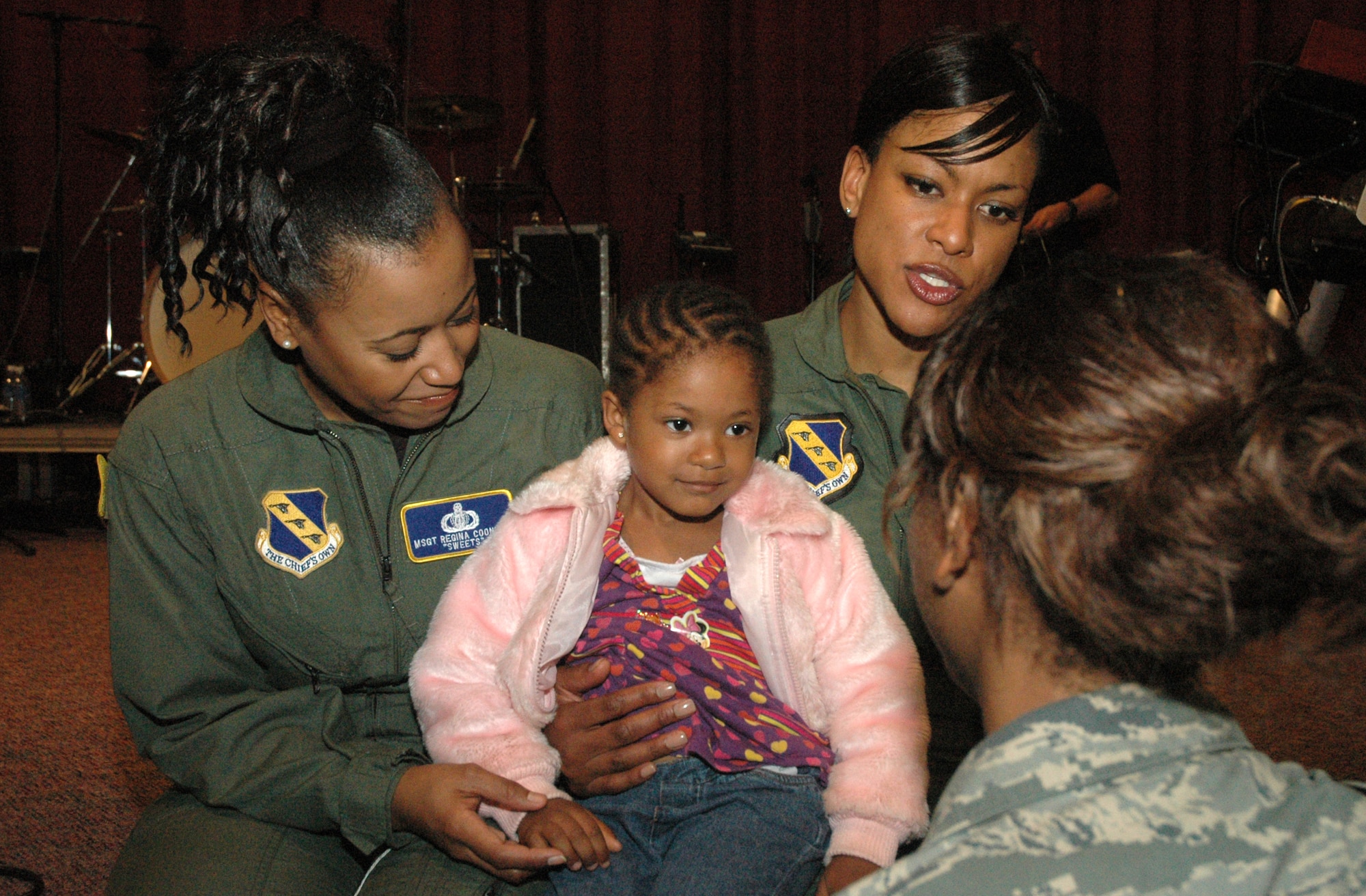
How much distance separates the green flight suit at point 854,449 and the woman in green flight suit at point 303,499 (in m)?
0.46

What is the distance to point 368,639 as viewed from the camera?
4.59 feet

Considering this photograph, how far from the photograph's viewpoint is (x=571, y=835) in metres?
1.20

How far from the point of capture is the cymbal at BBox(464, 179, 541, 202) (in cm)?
523

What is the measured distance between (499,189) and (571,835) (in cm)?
453

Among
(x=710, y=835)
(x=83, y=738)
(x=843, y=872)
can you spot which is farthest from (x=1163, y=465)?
(x=83, y=738)

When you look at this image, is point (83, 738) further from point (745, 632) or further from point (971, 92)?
point (971, 92)

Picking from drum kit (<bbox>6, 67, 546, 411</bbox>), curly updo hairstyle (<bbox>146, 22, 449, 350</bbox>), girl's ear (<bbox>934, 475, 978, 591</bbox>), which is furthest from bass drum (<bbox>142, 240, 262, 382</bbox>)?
girl's ear (<bbox>934, 475, 978, 591</bbox>)

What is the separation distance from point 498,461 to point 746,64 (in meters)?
4.83

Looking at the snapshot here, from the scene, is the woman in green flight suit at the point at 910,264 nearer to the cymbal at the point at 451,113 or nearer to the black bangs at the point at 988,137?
the black bangs at the point at 988,137

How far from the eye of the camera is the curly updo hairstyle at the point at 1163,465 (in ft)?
2.15

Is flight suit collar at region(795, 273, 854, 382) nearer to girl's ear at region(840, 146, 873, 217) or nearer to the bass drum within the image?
girl's ear at region(840, 146, 873, 217)

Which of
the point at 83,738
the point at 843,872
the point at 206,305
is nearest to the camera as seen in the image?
the point at 843,872

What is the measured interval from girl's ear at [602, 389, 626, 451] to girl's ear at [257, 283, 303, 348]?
18.0 inches

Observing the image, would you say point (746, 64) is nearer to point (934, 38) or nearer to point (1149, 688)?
point (934, 38)
